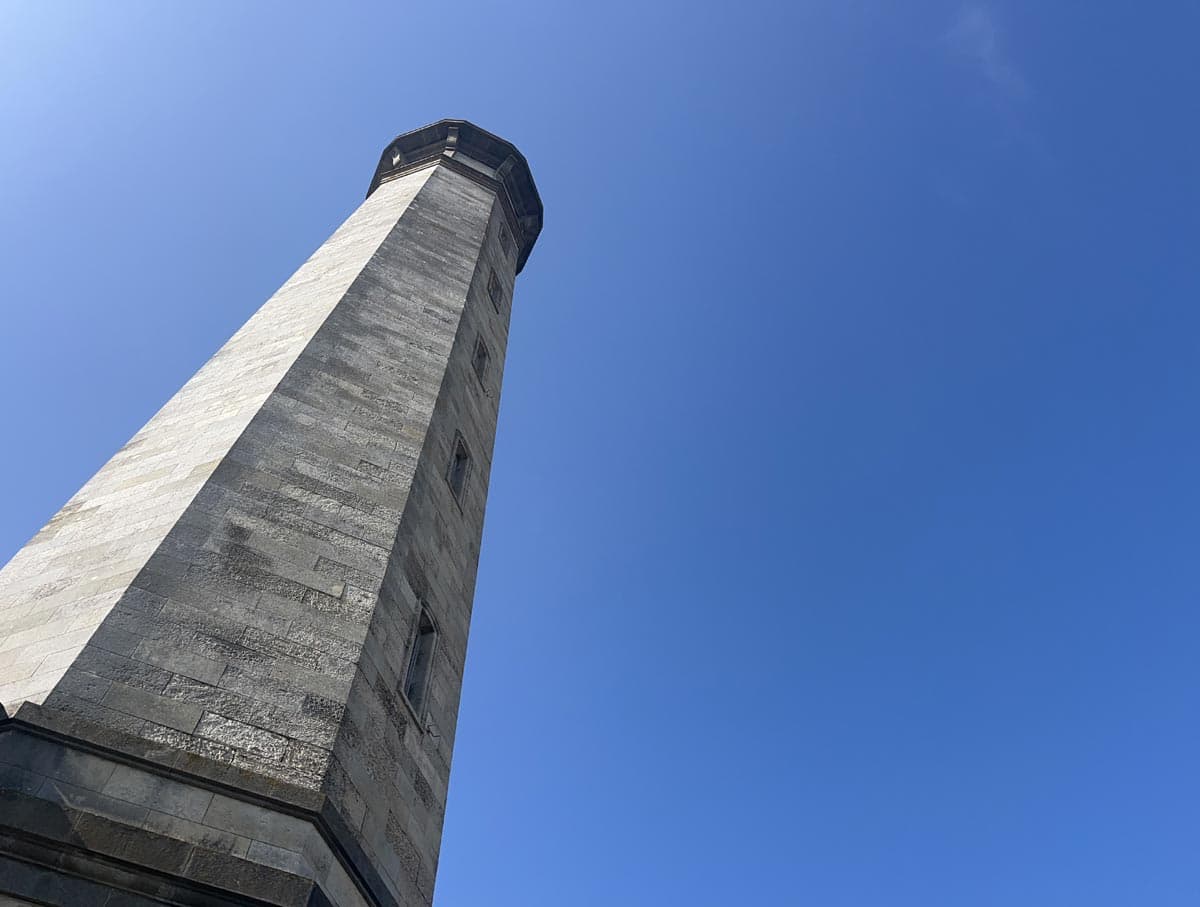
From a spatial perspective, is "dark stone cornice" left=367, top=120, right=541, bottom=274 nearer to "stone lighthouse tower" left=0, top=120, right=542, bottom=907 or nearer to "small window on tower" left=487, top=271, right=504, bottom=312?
"small window on tower" left=487, top=271, right=504, bottom=312

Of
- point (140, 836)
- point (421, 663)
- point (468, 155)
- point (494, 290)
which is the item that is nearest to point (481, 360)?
point (494, 290)

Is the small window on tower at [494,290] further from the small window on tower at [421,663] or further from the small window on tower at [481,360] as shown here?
the small window on tower at [421,663]

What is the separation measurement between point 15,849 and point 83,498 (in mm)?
4741

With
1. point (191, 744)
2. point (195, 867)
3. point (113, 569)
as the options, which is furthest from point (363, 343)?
point (195, 867)

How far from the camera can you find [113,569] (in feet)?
23.3

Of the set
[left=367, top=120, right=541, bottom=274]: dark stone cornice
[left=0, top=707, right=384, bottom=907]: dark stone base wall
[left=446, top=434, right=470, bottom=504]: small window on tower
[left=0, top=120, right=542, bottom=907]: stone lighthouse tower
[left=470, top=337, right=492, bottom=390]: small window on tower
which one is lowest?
[left=0, top=707, right=384, bottom=907]: dark stone base wall

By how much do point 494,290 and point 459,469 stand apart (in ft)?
20.2

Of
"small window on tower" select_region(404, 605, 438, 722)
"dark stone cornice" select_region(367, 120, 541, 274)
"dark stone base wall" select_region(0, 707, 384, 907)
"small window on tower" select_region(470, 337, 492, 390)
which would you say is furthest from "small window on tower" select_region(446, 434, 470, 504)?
"dark stone cornice" select_region(367, 120, 541, 274)

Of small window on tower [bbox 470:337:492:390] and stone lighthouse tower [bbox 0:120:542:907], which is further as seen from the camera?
small window on tower [bbox 470:337:492:390]

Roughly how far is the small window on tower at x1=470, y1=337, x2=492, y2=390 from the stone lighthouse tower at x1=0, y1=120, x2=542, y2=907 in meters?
1.30

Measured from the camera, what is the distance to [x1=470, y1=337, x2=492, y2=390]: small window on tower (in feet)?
45.9

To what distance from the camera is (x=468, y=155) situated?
2059cm

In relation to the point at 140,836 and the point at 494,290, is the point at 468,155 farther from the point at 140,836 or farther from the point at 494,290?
the point at 140,836

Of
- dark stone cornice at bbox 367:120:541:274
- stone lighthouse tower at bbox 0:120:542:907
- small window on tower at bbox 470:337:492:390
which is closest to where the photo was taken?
stone lighthouse tower at bbox 0:120:542:907
